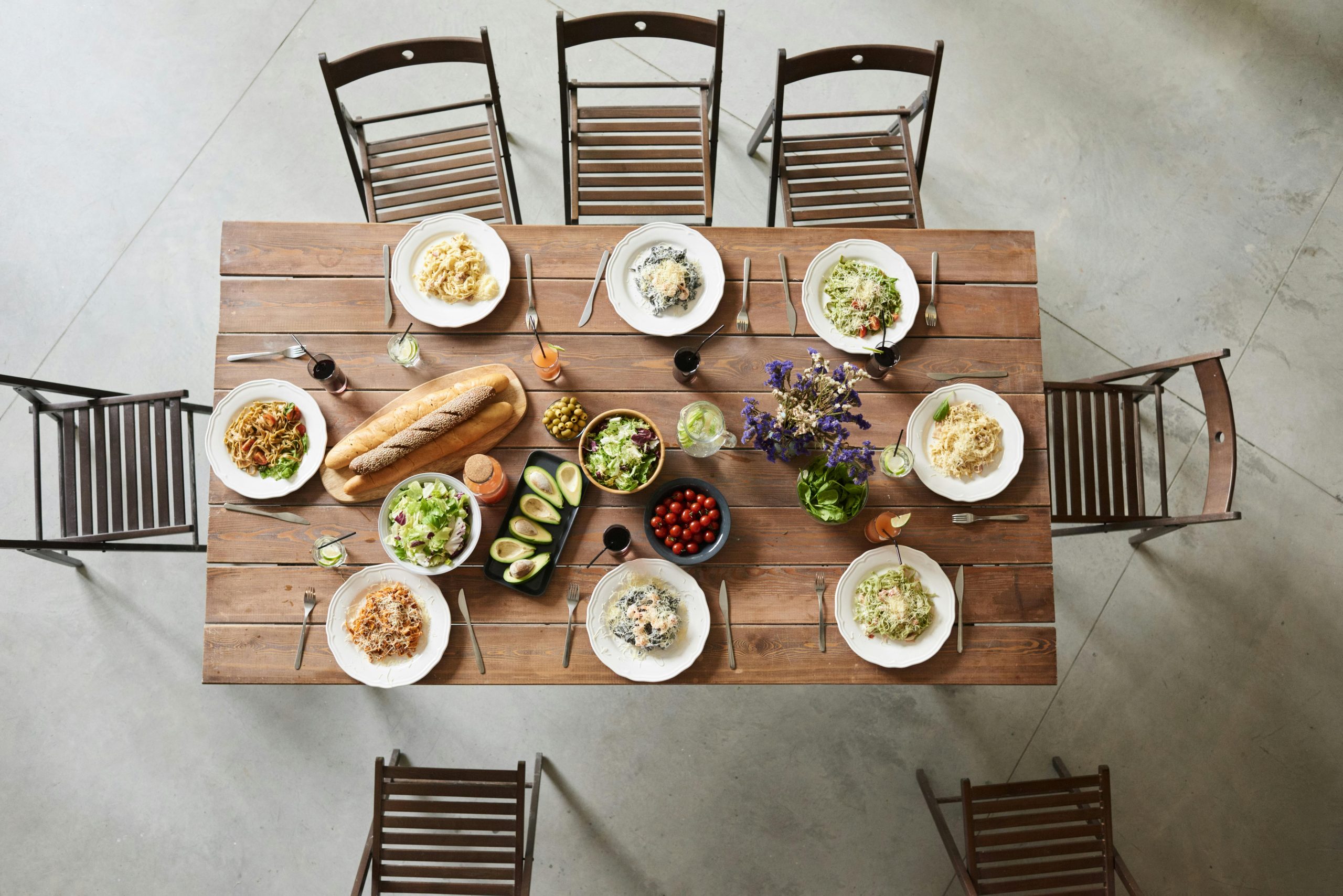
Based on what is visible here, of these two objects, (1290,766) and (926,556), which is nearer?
(926,556)

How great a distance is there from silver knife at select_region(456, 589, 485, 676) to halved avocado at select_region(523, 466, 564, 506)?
0.38 m

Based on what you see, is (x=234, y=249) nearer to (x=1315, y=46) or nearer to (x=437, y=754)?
(x=437, y=754)

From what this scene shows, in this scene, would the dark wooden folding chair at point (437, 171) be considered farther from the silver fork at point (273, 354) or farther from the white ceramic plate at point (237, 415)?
the white ceramic plate at point (237, 415)

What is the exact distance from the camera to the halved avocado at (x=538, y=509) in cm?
220

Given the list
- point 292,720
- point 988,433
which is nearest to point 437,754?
point 292,720

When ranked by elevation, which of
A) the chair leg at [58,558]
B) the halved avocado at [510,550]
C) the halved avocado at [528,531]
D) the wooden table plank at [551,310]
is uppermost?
the wooden table plank at [551,310]

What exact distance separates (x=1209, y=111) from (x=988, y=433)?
2.83m

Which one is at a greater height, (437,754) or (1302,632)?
(1302,632)

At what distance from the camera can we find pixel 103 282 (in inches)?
135

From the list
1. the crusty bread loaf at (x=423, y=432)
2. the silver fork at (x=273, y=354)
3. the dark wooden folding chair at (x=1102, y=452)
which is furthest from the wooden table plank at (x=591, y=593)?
the silver fork at (x=273, y=354)

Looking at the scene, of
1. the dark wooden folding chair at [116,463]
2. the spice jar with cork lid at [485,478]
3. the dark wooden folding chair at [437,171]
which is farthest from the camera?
Result: the dark wooden folding chair at [437,171]

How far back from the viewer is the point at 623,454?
7.05ft

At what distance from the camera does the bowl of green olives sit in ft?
7.32

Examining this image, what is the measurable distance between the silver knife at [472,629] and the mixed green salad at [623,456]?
0.54 m
